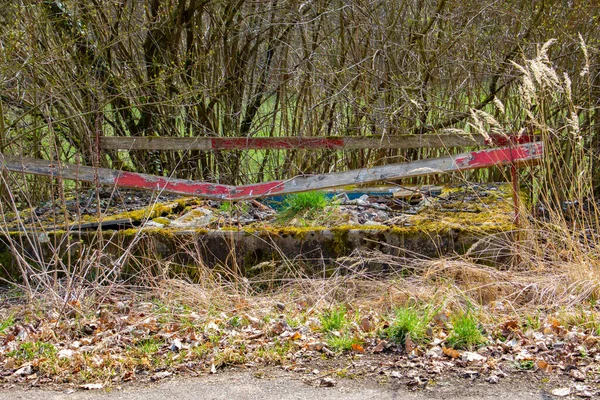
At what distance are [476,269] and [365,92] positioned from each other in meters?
3.84

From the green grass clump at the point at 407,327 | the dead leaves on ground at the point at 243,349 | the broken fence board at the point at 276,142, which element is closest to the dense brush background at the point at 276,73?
the broken fence board at the point at 276,142

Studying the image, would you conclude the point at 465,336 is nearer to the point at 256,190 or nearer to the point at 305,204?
the point at 305,204

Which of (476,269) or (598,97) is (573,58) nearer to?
(598,97)

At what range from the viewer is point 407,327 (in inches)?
148

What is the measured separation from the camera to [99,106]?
24.4 feet

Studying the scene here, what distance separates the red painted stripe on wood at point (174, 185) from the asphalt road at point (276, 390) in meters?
2.61

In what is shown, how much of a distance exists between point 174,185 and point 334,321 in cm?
258

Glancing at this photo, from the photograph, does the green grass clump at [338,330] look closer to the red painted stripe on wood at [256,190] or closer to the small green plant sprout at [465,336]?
the small green plant sprout at [465,336]

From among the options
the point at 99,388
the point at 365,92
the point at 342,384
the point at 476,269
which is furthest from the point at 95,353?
the point at 365,92

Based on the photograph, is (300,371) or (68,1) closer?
(300,371)

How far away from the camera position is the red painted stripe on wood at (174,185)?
596 cm

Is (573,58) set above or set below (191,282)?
above

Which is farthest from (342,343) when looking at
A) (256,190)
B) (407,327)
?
(256,190)

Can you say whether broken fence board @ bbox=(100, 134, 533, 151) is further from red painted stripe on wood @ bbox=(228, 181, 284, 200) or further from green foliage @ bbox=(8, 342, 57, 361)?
green foliage @ bbox=(8, 342, 57, 361)
